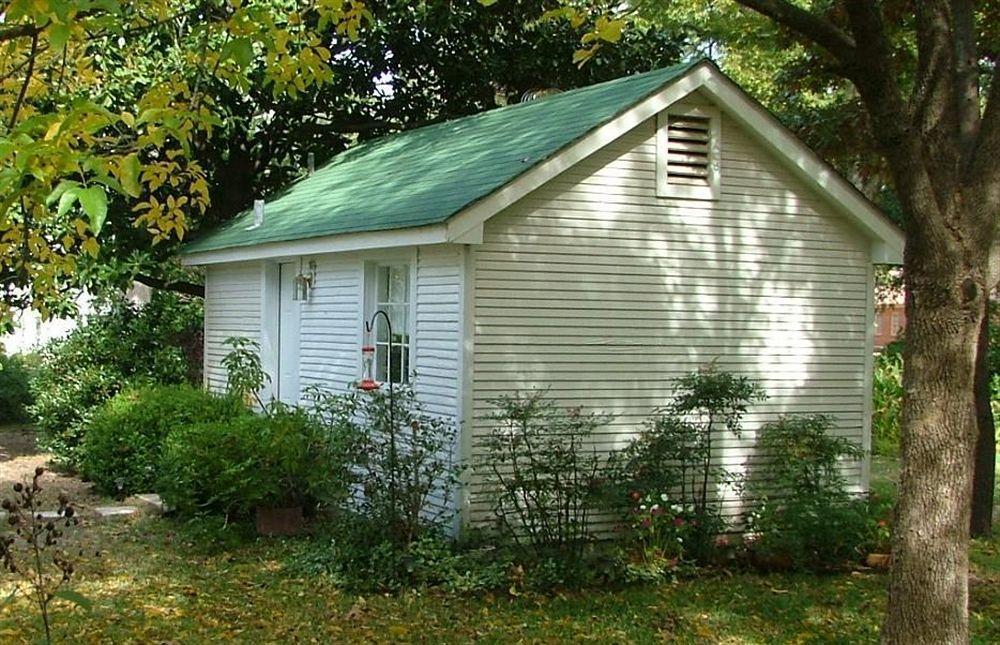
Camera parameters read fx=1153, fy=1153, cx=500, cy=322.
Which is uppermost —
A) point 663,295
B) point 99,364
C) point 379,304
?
point 663,295

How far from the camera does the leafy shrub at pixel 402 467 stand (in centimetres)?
941

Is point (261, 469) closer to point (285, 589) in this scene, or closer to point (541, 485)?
point (285, 589)

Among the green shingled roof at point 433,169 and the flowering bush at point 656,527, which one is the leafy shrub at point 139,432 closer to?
the green shingled roof at point 433,169

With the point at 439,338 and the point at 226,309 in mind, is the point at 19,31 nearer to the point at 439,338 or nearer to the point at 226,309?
the point at 439,338

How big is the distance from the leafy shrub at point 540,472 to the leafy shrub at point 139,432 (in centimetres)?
399

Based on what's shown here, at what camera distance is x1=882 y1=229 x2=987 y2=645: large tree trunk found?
6770mm

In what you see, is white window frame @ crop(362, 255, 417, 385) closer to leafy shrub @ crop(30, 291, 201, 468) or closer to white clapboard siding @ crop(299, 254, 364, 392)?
white clapboard siding @ crop(299, 254, 364, 392)

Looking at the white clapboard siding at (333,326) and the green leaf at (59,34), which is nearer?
the green leaf at (59,34)

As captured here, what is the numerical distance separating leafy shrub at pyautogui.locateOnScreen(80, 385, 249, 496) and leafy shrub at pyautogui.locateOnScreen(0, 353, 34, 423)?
8464 mm

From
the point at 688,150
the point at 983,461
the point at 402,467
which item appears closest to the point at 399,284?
the point at 402,467

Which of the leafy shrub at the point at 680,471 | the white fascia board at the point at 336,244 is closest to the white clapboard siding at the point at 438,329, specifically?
the white fascia board at the point at 336,244

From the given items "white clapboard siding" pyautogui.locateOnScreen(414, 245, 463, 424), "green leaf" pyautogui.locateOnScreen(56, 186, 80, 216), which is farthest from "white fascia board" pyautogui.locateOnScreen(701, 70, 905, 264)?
"green leaf" pyautogui.locateOnScreen(56, 186, 80, 216)

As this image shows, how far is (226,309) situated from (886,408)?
11.1 m

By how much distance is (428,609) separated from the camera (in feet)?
27.8
